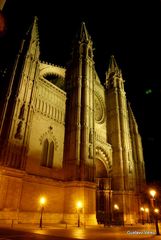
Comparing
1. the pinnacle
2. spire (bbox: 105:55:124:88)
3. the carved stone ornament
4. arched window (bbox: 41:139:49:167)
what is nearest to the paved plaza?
arched window (bbox: 41:139:49:167)

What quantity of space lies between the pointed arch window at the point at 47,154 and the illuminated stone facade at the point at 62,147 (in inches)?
3.6

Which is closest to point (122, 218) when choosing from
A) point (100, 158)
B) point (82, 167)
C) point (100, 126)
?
point (100, 158)

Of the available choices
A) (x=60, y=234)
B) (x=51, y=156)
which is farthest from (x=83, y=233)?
(x=51, y=156)

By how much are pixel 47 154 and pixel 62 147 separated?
6.93 feet

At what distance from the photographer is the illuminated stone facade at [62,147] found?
1466 centimetres

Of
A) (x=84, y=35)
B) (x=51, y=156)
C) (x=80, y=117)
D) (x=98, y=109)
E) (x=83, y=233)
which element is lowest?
(x=83, y=233)

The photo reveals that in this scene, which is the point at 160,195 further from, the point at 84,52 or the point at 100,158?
the point at 84,52

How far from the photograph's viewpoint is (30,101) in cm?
1703

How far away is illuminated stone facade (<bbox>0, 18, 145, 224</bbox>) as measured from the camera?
14664 millimetres

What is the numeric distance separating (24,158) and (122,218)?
13.9 meters

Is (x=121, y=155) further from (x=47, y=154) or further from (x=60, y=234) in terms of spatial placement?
(x=60, y=234)

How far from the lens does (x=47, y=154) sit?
1802 centimetres

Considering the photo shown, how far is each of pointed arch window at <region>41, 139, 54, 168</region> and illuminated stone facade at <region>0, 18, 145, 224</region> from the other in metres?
0.09

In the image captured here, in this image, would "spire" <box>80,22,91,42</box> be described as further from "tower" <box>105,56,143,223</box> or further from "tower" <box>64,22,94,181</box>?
"tower" <box>105,56,143,223</box>
